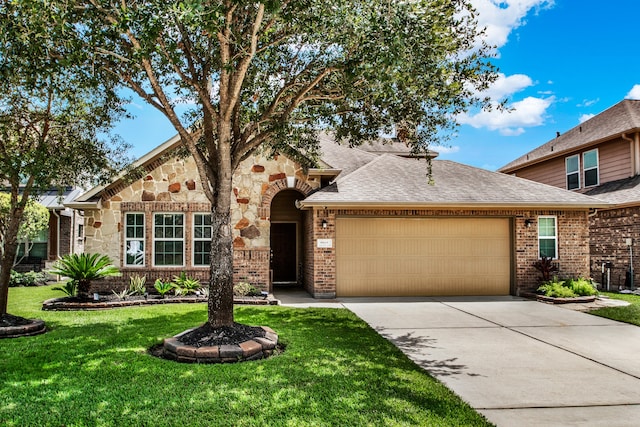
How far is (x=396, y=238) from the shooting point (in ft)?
43.9

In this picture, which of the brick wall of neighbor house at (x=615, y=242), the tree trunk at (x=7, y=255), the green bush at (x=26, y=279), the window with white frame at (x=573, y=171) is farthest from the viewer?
the window with white frame at (x=573, y=171)

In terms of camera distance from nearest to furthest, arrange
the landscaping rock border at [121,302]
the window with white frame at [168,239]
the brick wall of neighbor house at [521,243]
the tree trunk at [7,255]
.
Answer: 1. the tree trunk at [7,255]
2. the landscaping rock border at [121,302]
3. the brick wall of neighbor house at [521,243]
4. the window with white frame at [168,239]

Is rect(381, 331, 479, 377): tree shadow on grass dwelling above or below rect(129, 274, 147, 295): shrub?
below

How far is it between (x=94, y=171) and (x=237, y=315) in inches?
163

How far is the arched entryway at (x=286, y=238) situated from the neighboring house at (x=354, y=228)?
2.61 m

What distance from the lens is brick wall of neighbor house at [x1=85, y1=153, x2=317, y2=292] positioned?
42.2 ft

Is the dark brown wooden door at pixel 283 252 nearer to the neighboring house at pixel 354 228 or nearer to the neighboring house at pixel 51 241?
the neighboring house at pixel 354 228

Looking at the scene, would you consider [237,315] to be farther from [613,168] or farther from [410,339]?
[613,168]

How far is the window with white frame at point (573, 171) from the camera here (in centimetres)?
1898

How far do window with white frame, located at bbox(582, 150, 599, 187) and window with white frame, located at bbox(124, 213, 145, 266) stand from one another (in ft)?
54.3

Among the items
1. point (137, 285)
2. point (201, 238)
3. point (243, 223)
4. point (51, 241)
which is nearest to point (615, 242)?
point (243, 223)

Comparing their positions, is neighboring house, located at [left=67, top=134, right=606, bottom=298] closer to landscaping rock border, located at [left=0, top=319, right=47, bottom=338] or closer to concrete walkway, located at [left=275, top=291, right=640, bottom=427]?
concrete walkway, located at [left=275, top=291, right=640, bottom=427]

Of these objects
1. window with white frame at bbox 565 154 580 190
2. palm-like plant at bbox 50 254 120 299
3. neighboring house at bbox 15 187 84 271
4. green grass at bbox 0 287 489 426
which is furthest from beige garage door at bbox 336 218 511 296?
neighboring house at bbox 15 187 84 271

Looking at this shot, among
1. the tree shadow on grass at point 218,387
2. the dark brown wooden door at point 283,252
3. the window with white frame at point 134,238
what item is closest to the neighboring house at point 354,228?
the window with white frame at point 134,238
